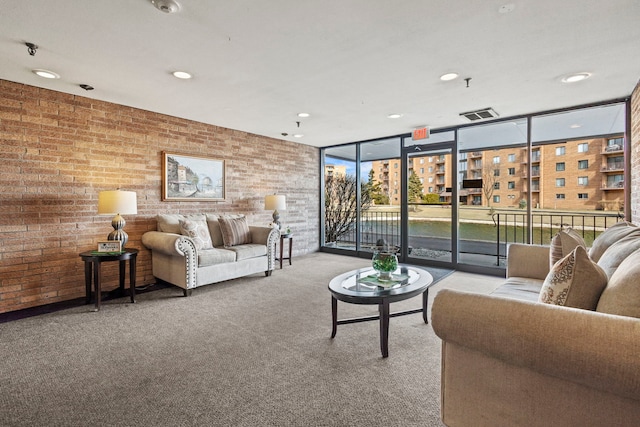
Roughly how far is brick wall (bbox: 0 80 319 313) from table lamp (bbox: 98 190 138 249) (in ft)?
1.27

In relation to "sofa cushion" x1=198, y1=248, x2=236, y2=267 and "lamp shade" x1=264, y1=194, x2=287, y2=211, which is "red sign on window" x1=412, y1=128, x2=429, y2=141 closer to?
"lamp shade" x1=264, y1=194, x2=287, y2=211

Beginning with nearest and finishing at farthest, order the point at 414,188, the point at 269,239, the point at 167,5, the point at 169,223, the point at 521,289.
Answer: the point at 167,5
the point at 521,289
the point at 169,223
the point at 269,239
the point at 414,188

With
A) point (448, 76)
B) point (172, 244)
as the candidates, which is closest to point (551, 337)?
point (448, 76)

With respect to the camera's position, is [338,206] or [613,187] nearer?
[613,187]

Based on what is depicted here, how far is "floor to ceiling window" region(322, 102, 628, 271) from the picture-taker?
4375 mm

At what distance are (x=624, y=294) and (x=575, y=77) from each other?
9.57ft

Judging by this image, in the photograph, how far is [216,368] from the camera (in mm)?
2090

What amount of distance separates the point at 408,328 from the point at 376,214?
4107 mm

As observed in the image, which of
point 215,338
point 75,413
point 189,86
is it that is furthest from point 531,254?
point 189,86

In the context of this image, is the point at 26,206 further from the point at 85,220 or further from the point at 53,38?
the point at 53,38

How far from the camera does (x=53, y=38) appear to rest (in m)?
2.33

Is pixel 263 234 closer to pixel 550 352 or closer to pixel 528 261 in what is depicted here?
pixel 528 261

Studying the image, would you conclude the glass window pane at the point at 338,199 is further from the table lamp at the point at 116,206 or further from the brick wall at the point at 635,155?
the brick wall at the point at 635,155

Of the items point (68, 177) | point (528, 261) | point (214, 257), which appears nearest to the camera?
point (528, 261)
